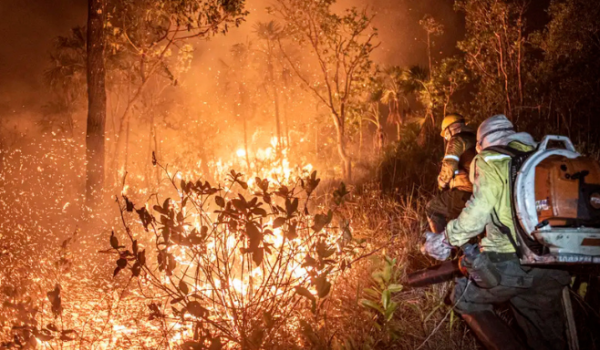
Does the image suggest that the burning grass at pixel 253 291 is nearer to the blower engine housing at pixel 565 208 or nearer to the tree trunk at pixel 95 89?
the blower engine housing at pixel 565 208

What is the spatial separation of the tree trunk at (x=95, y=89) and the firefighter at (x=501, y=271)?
7805 mm

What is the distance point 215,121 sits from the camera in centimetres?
4216

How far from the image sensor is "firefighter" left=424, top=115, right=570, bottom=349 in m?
3.45

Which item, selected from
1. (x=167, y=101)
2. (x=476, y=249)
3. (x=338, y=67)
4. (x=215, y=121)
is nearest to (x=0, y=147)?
(x=338, y=67)

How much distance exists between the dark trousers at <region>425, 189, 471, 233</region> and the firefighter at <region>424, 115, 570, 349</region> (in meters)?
1.71

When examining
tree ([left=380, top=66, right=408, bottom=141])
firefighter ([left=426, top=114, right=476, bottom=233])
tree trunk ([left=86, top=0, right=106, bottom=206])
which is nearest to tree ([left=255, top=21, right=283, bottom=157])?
tree ([left=380, top=66, right=408, bottom=141])

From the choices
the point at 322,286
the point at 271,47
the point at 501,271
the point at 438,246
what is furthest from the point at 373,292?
the point at 271,47

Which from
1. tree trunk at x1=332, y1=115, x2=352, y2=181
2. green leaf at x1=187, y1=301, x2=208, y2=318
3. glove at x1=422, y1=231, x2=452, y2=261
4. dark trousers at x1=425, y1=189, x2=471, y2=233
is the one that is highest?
tree trunk at x1=332, y1=115, x2=352, y2=181

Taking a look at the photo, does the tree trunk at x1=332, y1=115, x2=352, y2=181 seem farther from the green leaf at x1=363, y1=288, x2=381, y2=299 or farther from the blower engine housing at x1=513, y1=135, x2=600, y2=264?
the blower engine housing at x1=513, y1=135, x2=600, y2=264

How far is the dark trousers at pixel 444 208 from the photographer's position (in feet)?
17.5

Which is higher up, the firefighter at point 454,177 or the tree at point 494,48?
the tree at point 494,48

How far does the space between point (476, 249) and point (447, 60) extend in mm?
19632

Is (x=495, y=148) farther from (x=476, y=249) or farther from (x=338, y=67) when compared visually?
(x=338, y=67)

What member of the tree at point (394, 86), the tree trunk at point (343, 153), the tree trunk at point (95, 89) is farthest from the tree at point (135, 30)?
the tree at point (394, 86)
